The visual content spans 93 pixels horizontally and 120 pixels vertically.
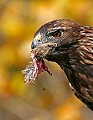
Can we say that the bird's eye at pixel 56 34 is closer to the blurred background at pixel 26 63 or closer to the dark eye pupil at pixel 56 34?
the dark eye pupil at pixel 56 34

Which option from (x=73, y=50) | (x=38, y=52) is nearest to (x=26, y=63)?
(x=73, y=50)

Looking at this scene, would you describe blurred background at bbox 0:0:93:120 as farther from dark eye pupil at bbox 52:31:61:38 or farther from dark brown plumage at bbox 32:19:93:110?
dark eye pupil at bbox 52:31:61:38

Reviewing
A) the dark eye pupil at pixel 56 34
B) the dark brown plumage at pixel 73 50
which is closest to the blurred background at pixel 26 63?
the dark brown plumage at pixel 73 50

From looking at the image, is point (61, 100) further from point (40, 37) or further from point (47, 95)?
point (40, 37)

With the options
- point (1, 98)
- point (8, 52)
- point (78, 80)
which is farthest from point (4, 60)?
point (78, 80)

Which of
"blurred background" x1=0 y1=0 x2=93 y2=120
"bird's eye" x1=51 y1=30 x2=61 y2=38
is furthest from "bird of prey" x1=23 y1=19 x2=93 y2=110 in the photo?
"blurred background" x1=0 y1=0 x2=93 y2=120

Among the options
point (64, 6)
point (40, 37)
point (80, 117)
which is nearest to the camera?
point (40, 37)

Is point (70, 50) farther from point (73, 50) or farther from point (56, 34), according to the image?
point (56, 34)
